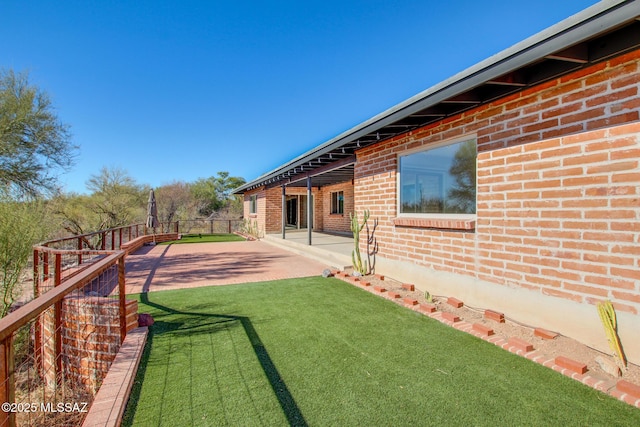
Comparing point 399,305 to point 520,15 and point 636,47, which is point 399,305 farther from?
point 520,15

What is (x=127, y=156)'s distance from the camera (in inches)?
703

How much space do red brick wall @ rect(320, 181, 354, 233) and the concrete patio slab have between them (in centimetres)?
414

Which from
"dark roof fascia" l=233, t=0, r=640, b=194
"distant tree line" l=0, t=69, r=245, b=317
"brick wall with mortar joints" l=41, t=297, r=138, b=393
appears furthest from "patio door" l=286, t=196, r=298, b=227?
"brick wall with mortar joints" l=41, t=297, r=138, b=393

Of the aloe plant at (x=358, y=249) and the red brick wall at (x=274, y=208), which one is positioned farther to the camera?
the red brick wall at (x=274, y=208)

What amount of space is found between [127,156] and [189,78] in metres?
7.66

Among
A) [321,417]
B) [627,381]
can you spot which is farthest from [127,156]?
[627,381]

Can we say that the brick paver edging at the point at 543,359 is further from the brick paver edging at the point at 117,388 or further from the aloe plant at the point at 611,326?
the brick paver edging at the point at 117,388

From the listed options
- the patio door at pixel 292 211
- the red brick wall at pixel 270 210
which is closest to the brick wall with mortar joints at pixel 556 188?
the red brick wall at pixel 270 210

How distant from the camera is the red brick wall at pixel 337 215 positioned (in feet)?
45.5

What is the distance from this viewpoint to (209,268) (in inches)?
320

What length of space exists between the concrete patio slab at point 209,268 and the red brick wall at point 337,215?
13.6 ft

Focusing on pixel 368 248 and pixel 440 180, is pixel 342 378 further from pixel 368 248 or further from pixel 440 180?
pixel 368 248

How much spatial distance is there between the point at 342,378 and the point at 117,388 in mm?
1900

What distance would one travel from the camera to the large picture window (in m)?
4.46
